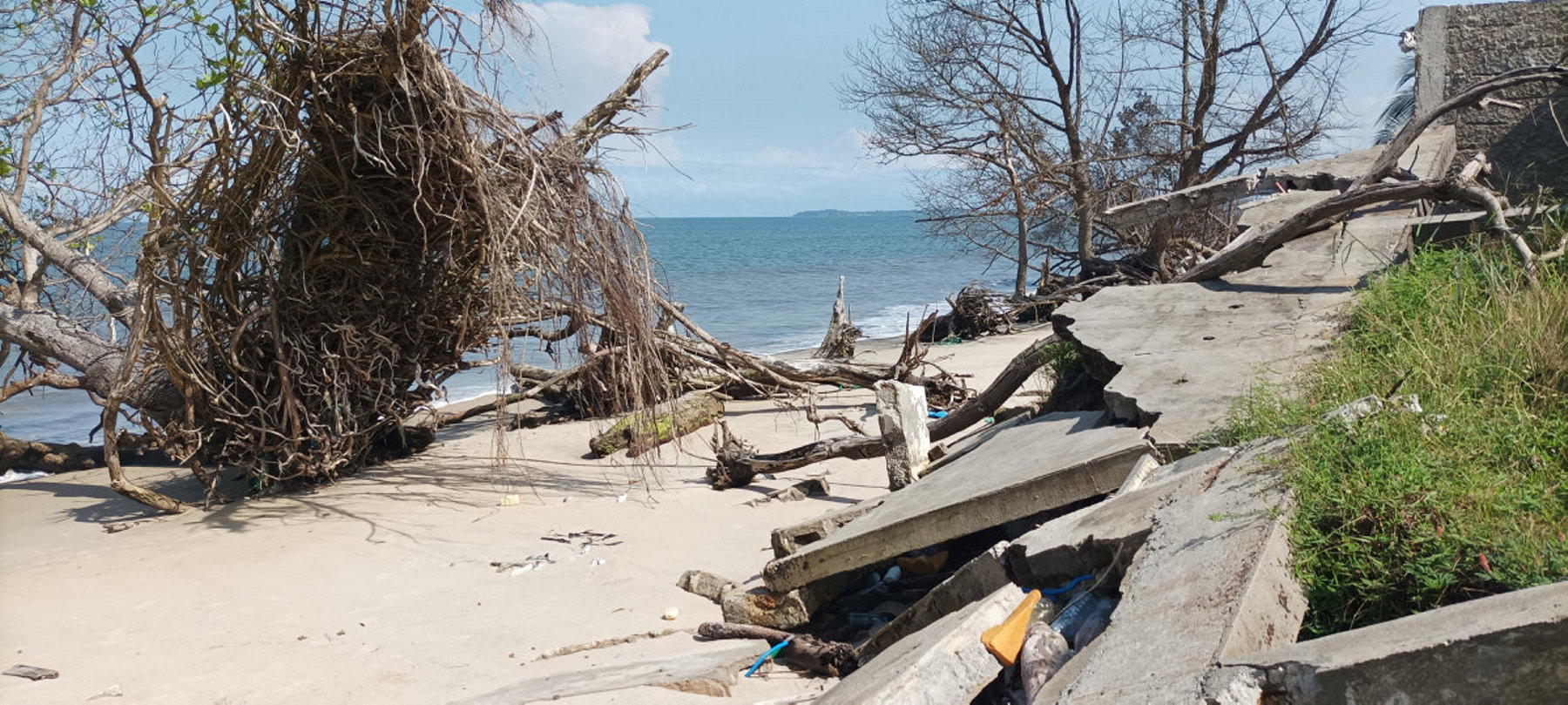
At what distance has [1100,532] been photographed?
333 cm

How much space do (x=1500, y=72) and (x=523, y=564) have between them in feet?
24.9

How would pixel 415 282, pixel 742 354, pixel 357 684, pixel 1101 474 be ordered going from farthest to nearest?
pixel 742 354, pixel 415 282, pixel 357 684, pixel 1101 474

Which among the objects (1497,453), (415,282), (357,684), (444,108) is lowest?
(357,684)

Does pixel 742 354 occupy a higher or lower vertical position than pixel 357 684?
higher

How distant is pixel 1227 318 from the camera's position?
541 cm

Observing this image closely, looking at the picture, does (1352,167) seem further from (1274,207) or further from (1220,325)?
(1220,325)

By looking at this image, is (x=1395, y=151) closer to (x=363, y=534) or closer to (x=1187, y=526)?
(x=1187, y=526)

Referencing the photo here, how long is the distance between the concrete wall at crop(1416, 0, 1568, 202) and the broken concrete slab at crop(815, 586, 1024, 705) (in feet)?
19.9

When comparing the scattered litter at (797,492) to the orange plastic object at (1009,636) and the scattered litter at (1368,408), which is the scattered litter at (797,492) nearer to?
the orange plastic object at (1009,636)

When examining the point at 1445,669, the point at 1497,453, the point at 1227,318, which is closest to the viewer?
the point at 1445,669

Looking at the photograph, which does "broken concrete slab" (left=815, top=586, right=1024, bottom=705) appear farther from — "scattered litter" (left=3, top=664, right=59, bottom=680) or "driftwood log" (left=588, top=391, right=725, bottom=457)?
"driftwood log" (left=588, top=391, right=725, bottom=457)

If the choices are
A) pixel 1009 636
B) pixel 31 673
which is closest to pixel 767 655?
pixel 1009 636

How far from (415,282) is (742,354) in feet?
11.0

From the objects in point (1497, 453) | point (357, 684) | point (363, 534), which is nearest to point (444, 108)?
point (363, 534)
